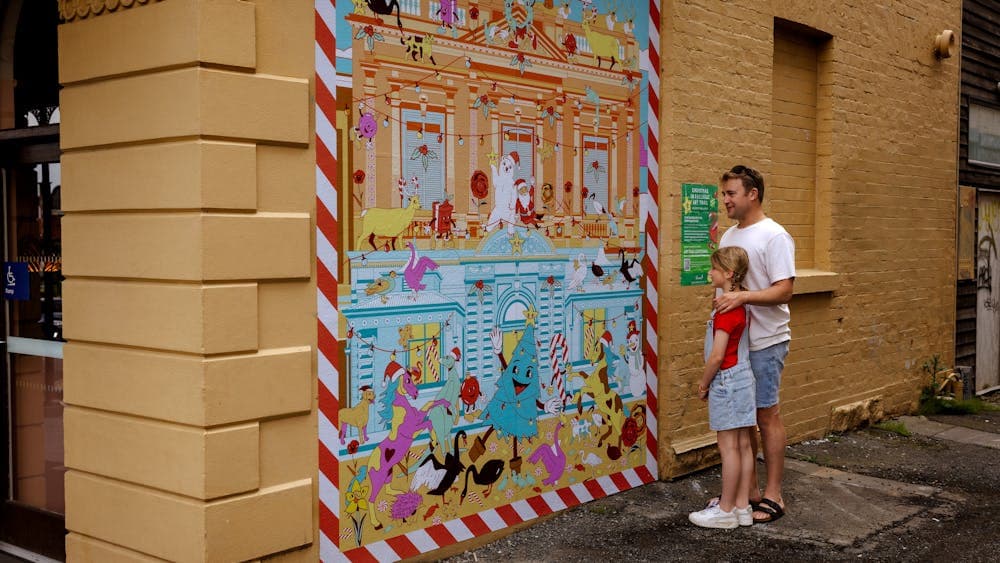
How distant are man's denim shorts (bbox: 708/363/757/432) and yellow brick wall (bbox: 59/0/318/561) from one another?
94.7 inches

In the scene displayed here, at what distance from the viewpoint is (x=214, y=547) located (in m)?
4.34

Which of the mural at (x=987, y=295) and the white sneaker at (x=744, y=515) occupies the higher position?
the mural at (x=987, y=295)

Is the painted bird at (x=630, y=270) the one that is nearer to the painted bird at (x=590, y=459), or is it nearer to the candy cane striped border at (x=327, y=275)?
the painted bird at (x=590, y=459)

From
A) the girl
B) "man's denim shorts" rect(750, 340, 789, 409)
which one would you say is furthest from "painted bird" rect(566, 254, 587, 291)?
"man's denim shorts" rect(750, 340, 789, 409)

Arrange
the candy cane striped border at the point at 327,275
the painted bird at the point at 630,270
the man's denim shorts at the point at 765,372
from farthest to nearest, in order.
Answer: the painted bird at the point at 630,270
the man's denim shorts at the point at 765,372
the candy cane striped border at the point at 327,275

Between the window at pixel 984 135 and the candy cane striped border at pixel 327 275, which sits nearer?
the candy cane striped border at pixel 327 275

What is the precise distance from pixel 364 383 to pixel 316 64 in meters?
1.56

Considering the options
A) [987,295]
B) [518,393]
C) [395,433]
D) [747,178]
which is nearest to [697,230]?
[747,178]

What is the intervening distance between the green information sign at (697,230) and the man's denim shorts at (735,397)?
137 centimetres

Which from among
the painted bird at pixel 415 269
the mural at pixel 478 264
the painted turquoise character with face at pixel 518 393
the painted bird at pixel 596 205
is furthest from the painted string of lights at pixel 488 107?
the painted turquoise character with face at pixel 518 393

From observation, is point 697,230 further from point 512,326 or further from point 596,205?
point 512,326

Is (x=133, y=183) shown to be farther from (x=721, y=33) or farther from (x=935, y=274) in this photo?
(x=935, y=274)

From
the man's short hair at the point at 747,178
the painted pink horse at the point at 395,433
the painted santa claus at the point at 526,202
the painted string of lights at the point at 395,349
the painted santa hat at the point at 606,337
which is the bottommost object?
the painted pink horse at the point at 395,433

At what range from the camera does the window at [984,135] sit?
1144 cm
